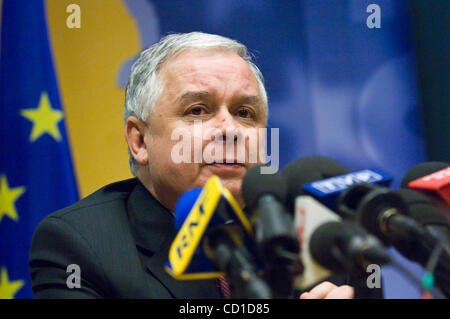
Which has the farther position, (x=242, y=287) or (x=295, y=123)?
(x=295, y=123)

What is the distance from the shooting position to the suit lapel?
1.25 m

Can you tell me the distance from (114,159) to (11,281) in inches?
Result: 28.7

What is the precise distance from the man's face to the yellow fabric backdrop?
2.67 feet

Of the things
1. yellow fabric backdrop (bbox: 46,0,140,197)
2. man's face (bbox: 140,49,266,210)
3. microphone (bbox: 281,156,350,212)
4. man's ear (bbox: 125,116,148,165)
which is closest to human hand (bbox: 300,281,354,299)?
man's face (bbox: 140,49,266,210)

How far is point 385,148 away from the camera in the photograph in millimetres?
2445

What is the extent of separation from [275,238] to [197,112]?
91cm

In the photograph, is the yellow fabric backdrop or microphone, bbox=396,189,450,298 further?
the yellow fabric backdrop

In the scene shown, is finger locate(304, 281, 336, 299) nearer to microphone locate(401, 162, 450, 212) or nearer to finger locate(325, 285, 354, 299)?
finger locate(325, 285, 354, 299)

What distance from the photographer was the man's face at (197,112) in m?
1.39

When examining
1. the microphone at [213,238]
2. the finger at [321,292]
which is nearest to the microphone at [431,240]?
the microphone at [213,238]

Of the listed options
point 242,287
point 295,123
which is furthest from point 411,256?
point 295,123

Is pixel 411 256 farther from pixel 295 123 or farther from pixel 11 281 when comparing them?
pixel 11 281

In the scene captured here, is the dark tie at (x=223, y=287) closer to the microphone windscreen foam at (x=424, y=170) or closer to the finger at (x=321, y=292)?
the finger at (x=321, y=292)

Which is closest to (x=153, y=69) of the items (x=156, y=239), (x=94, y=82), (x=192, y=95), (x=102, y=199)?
(x=192, y=95)
